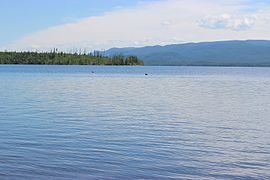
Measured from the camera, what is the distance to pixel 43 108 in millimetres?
32031

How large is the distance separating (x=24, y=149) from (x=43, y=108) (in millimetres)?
14878

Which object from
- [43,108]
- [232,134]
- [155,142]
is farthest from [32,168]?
Answer: [43,108]

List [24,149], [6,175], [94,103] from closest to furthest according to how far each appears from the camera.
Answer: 1. [6,175]
2. [24,149]
3. [94,103]

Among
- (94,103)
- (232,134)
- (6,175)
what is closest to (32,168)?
(6,175)

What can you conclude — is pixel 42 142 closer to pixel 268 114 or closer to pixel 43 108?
pixel 43 108

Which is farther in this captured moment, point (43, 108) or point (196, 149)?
point (43, 108)

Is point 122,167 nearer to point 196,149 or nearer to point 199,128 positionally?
point 196,149

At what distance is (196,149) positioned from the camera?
18.0 metres

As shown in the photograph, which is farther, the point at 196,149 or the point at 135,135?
the point at 135,135

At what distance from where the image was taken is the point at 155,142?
19.3 metres

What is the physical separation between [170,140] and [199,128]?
408cm

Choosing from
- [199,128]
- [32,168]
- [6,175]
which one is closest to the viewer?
[6,175]

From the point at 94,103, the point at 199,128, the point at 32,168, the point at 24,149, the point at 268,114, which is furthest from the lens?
the point at 94,103

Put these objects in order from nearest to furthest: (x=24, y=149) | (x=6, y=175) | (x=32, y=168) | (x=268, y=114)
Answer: (x=6, y=175) → (x=32, y=168) → (x=24, y=149) → (x=268, y=114)
